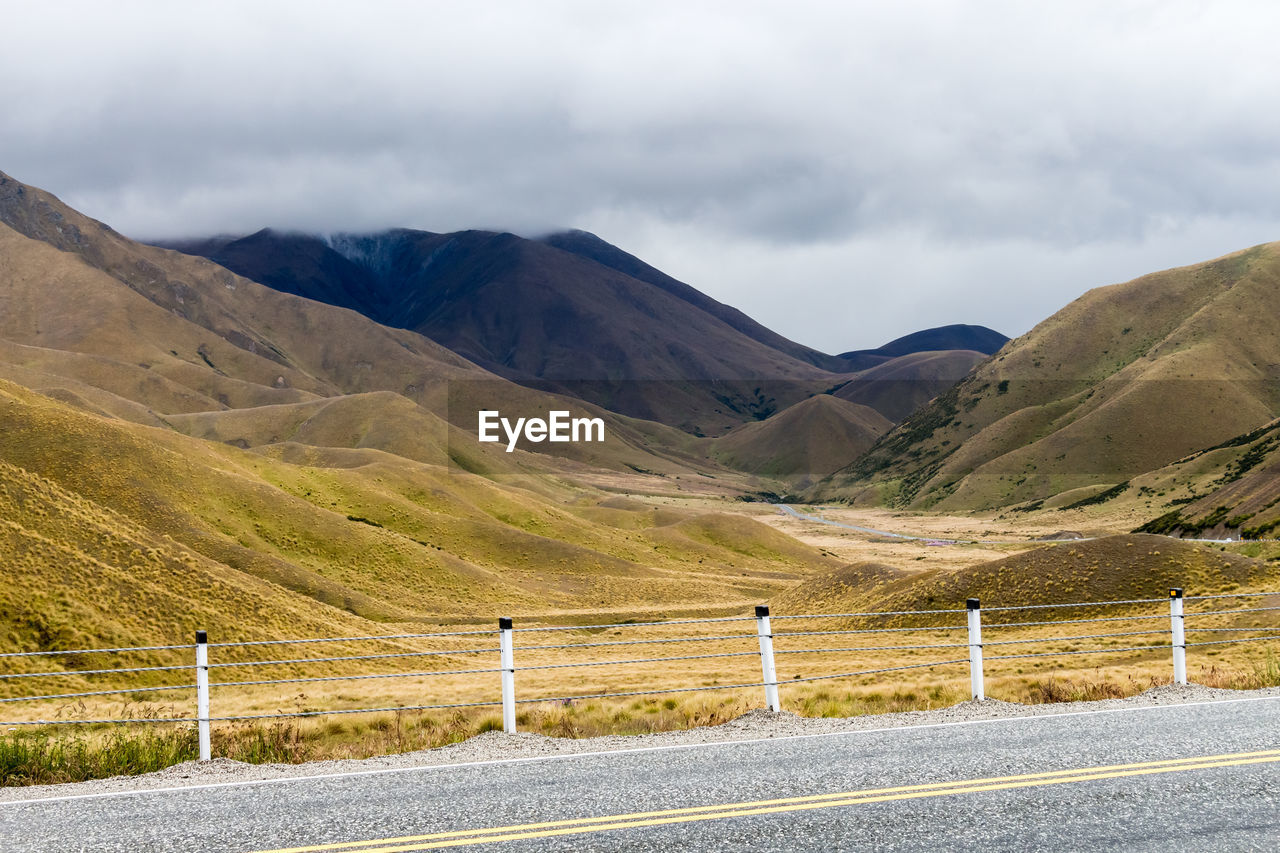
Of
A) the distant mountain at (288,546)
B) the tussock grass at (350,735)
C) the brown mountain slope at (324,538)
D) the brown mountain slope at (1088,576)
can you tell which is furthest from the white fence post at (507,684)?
the brown mountain slope at (324,538)

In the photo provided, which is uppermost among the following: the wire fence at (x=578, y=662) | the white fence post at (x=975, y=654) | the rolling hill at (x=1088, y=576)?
the white fence post at (x=975, y=654)

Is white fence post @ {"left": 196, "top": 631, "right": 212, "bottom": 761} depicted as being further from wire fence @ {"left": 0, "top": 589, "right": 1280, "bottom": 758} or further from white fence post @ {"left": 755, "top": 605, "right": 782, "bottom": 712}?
wire fence @ {"left": 0, "top": 589, "right": 1280, "bottom": 758}

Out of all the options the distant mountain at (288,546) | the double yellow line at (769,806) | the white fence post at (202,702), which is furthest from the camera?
the distant mountain at (288,546)

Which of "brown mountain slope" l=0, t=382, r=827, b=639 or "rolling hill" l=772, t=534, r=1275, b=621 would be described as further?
"brown mountain slope" l=0, t=382, r=827, b=639

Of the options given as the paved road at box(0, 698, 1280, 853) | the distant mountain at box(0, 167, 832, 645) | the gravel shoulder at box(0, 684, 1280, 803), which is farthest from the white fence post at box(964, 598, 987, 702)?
the distant mountain at box(0, 167, 832, 645)

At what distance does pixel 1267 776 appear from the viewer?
11.2 metres

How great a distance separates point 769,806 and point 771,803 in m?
0.11

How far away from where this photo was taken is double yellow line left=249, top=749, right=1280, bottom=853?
32.8ft

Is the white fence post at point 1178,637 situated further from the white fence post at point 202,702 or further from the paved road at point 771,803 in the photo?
the white fence post at point 202,702

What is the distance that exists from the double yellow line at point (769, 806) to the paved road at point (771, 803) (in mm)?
31

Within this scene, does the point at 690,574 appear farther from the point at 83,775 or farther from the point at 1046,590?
the point at 83,775

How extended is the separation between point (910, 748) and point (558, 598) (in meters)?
79.7

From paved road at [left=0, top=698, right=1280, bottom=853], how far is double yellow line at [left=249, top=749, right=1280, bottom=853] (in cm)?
3

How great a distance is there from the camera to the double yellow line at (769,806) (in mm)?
9984
